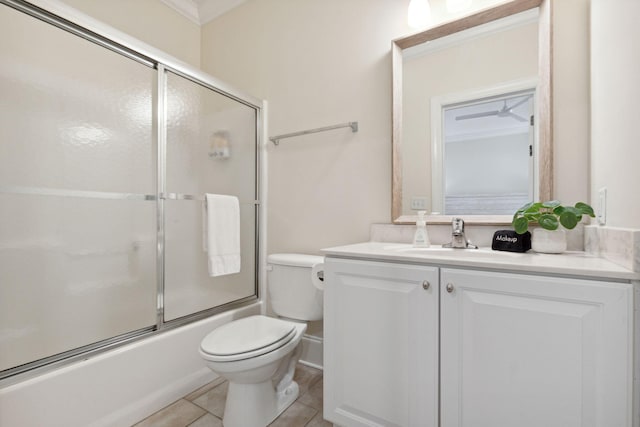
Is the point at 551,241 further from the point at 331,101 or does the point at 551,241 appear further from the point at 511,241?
the point at 331,101

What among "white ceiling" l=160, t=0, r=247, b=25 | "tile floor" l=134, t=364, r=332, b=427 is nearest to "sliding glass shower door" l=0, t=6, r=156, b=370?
"tile floor" l=134, t=364, r=332, b=427

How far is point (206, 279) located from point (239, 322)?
0.46 metres

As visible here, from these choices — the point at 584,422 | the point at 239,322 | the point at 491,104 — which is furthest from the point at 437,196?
the point at 239,322

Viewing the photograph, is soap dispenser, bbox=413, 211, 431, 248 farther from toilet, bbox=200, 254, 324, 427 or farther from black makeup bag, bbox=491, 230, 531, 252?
toilet, bbox=200, 254, 324, 427

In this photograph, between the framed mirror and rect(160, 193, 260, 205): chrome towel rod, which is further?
rect(160, 193, 260, 205): chrome towel rod

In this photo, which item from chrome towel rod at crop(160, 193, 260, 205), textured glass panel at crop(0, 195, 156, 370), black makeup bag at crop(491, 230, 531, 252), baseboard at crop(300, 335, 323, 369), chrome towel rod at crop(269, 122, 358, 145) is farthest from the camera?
baseboard at crop(300, 335, 323, 369)

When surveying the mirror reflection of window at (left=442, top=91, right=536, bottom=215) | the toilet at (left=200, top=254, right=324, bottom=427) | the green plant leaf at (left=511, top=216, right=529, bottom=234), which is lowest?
the toilet at (left=200, top=254, right=324, bottom=427)

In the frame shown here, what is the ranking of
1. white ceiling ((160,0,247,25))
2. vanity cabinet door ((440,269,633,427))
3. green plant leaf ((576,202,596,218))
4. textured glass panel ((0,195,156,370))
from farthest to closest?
white ceiling ((160,0,247,25)) < textured glass panel ((0,195,156,370)) < green plant leaf ((576,202,596,218)) < vanity cabinet door ((440,269,633,427))

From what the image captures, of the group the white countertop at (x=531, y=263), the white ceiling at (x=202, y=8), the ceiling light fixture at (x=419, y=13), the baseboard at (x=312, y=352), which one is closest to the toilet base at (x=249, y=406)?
the baseboard at (x=312, y=352)

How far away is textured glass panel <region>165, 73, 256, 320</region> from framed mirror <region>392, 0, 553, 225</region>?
39.8 inches

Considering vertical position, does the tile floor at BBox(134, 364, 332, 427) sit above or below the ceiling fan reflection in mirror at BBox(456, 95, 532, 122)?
below

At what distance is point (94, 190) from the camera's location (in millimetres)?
1512

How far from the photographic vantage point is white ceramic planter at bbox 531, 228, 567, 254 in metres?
1.07

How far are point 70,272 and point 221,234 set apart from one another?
0.71 metres
